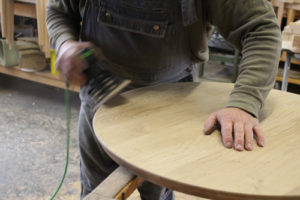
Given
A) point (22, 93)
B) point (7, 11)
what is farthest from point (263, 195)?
point (22, 93)

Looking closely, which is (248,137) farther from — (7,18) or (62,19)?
(7,18)

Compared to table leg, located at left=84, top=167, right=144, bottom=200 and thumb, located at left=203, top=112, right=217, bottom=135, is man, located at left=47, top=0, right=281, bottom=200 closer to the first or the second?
thumb, located at left=203, top=112, right=217, bottom=135

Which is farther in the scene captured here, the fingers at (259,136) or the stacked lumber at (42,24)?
the stacked lumber at (42,24)

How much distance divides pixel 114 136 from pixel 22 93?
9.57 feet

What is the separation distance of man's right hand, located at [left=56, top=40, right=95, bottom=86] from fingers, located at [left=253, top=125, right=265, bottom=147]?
1.76 feet

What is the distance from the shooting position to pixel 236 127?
3.13ft

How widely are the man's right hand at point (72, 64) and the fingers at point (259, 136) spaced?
536 millimetres

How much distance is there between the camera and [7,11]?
2953mm

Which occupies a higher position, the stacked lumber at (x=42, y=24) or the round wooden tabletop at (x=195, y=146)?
the round wooden tabletop at (x=195, y=146)

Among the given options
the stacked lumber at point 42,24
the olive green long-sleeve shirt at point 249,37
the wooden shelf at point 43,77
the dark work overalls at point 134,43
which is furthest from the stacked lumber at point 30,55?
the olive green long-sleeve shirt at point 249,37

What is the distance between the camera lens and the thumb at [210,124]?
3.26 ft

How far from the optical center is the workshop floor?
2.24 metres

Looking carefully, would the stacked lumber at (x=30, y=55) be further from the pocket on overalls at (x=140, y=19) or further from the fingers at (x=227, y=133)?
the fingers at (x=227, y=133)

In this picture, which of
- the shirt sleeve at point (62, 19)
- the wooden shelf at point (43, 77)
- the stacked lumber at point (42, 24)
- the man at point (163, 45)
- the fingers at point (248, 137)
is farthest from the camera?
the wooden shelf at point (43, 77)
